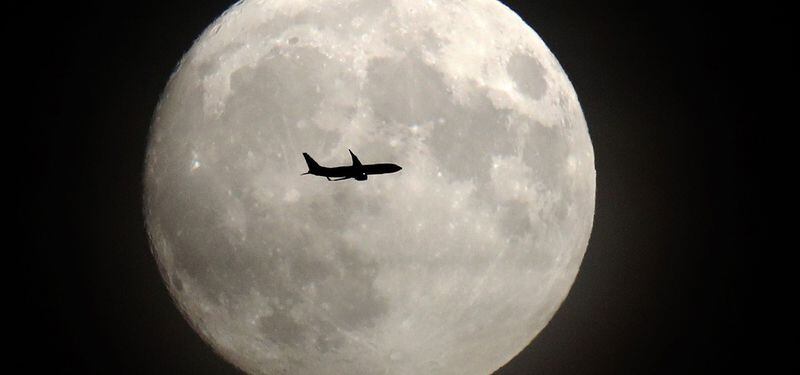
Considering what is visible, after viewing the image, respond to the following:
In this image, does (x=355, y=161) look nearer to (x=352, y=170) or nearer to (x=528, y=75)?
(x=352, y=170)

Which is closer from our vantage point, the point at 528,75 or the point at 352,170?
the point at 352,170

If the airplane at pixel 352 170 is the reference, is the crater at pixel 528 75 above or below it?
above

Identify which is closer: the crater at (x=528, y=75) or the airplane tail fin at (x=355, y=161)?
the airplane tail fin at (x=355, y=161)

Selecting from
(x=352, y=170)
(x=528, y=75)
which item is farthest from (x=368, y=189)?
(x=528, y=75)

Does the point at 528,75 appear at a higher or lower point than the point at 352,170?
higher

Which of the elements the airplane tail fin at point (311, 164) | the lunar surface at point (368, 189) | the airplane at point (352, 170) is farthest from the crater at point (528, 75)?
the airplane tail fin at point (311, 164)

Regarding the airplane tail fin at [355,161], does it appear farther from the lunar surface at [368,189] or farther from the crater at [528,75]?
the crater at [528,75]
